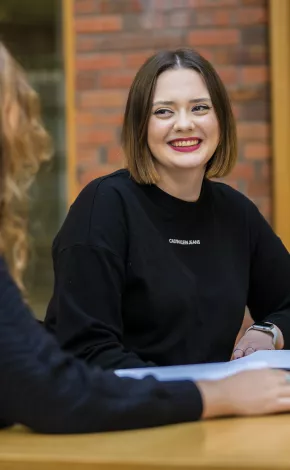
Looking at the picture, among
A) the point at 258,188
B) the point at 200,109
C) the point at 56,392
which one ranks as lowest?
the point at 258,188

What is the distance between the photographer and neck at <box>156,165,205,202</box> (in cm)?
205

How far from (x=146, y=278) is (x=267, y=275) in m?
0.47

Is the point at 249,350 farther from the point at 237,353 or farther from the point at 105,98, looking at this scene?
the point at 105,98

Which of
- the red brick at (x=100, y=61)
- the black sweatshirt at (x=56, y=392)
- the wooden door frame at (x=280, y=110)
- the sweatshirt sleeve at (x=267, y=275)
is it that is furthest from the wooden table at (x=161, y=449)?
the red brick at (x=100, y=61)

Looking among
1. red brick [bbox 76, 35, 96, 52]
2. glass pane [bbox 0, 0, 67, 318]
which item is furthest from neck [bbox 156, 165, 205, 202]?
glass pane [bbox 0, 0, 67, 318]

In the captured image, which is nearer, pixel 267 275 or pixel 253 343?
pixel 253 343

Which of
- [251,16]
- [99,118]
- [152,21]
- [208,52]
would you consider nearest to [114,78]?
[99,118]

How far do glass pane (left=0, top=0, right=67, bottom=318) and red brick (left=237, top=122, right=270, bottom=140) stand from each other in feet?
3.05

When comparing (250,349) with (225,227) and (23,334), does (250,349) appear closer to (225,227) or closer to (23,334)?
(225,227)

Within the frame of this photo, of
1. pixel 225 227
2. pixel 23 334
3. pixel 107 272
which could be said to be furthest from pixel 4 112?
pixel 225 227

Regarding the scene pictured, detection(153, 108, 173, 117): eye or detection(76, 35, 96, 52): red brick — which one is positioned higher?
detection(76, 35, 96, 52): red brick

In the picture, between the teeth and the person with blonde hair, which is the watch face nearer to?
the teeth

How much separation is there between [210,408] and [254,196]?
2967mm

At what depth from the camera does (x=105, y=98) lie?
417cm
